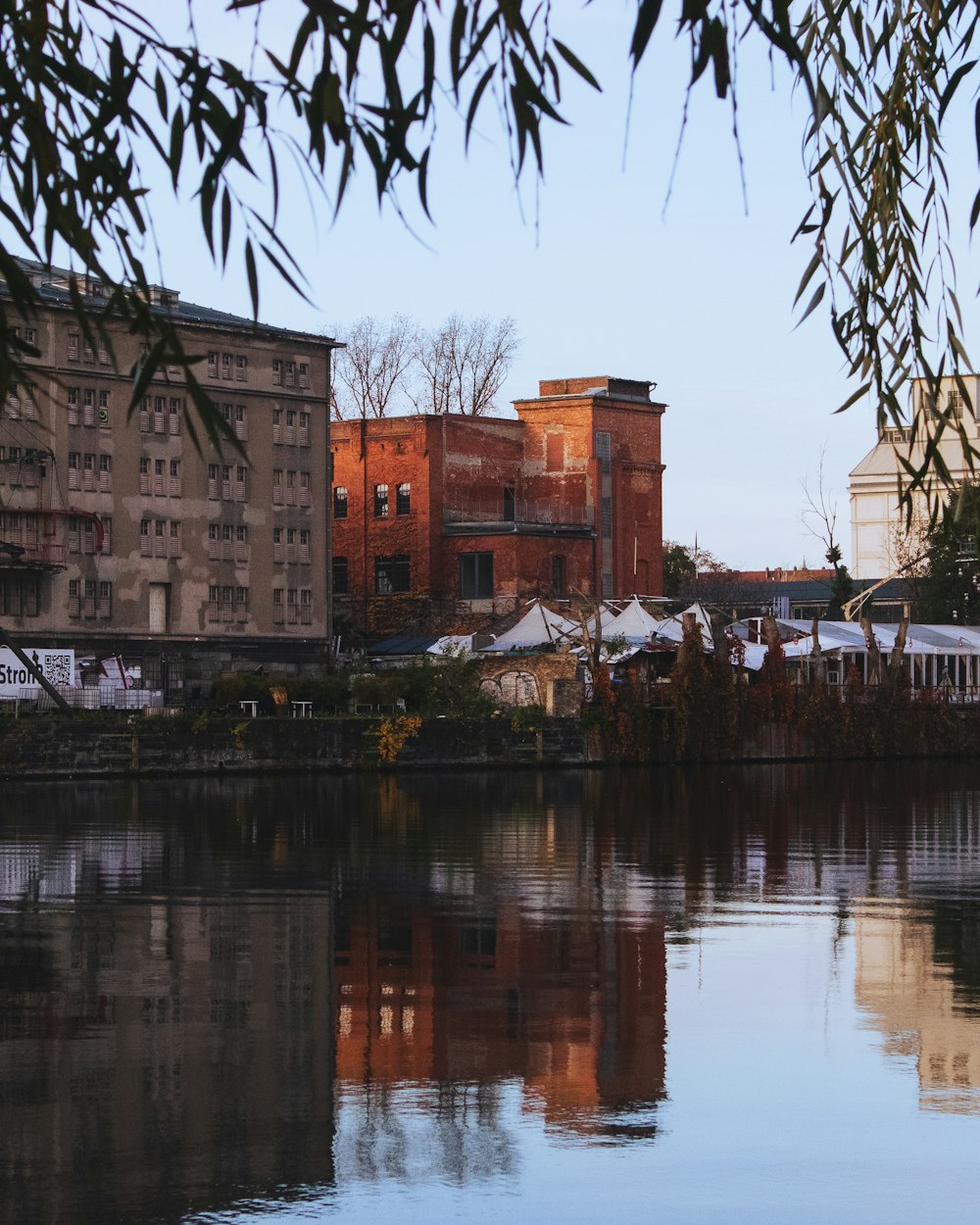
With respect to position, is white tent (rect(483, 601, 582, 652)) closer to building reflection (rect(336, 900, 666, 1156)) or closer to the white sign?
the white sign

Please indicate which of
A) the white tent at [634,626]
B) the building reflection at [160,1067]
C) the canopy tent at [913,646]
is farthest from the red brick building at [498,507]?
the building reflection at [160,1067]

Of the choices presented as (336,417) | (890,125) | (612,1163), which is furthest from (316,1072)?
(336,417)

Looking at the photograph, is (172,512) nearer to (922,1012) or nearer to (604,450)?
(604,450)

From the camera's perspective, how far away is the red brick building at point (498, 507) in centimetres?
9431

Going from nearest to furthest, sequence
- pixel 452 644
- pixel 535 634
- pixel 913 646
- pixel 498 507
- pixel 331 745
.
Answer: pixel 331 745, pixel 452 644, pixel 535 634, pixel 913 646, pixel 498 507

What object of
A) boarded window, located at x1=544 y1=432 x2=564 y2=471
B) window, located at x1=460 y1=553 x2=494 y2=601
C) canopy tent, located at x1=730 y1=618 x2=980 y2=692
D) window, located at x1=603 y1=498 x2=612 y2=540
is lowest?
canopy tent, located at x1=730 y1=618 x2=980 y2=692

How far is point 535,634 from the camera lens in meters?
76.1

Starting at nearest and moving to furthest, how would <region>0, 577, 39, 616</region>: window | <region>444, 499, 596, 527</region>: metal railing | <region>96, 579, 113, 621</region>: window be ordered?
<region>0, 577, 39, 616</region>: window → <region>96, 579, 113, 621</region>: window → <region>444, 499, 596, 527</region>: metal railing

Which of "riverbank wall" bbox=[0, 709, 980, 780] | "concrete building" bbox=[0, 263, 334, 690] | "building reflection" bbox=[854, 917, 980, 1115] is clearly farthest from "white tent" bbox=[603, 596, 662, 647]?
"building reflection" bbox=[854, 917, 980, 1115]

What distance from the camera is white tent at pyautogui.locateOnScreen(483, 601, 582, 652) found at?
2921 inches

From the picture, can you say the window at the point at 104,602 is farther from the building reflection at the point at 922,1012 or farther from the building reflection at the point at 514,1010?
the building reflection at the point at 922,1012

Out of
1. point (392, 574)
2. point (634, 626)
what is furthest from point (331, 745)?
point (392, 574)

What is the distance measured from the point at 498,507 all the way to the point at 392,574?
594 cm

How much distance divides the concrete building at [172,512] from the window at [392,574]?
14.5 m
